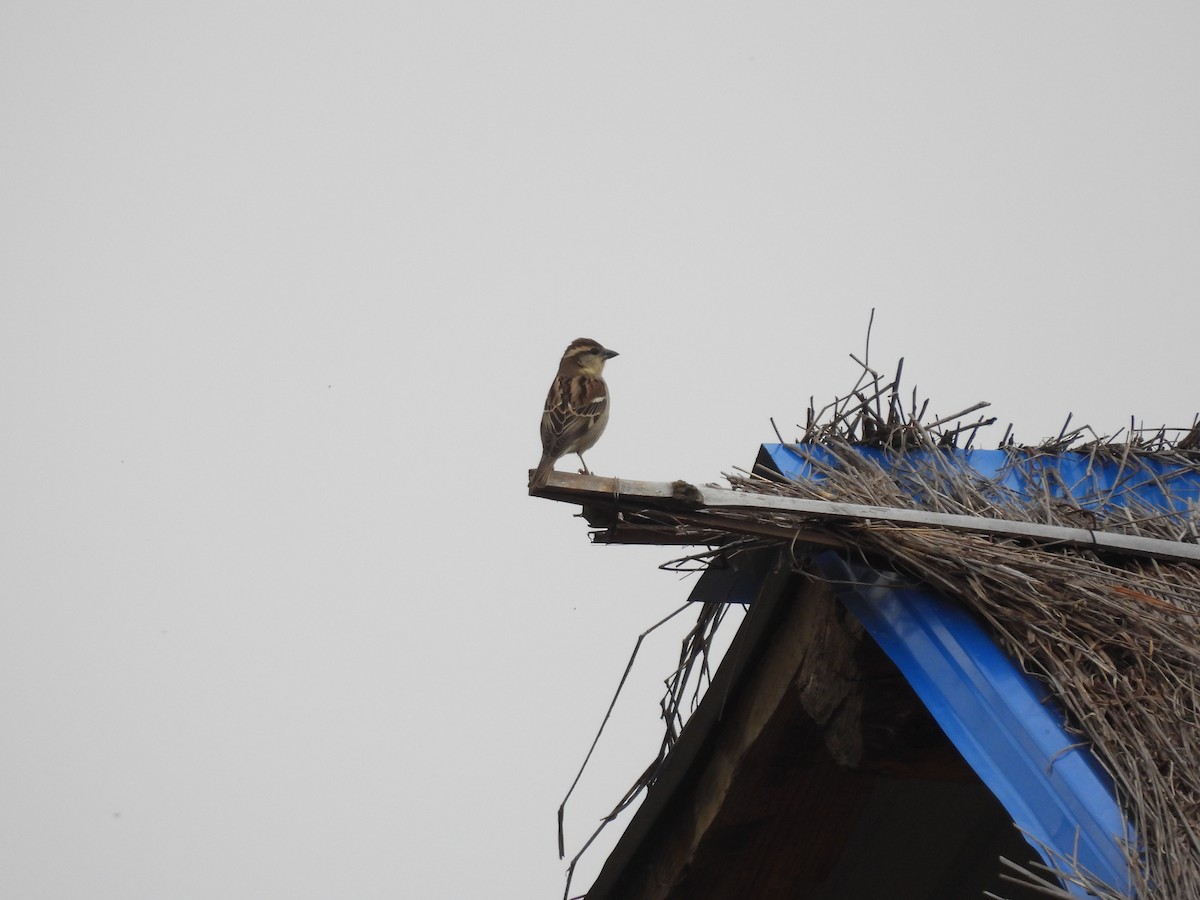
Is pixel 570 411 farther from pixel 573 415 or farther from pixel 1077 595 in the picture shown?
pixel 1077 595

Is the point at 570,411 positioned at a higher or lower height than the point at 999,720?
higher

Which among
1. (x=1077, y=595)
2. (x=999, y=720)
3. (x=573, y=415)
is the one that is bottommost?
(x=999, y=720)

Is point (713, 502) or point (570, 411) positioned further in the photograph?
point (570, 411)

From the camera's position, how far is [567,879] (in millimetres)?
3953

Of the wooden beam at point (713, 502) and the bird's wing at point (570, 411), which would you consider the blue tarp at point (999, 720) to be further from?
the bird's wing at point (570, 411)

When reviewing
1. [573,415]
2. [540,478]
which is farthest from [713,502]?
[573,415]

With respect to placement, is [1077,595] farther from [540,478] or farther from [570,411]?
[570,411]

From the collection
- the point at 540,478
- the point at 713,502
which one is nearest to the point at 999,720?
the point at 713,502

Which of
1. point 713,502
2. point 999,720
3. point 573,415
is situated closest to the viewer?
point 999,720

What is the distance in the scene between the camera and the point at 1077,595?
10.5ft

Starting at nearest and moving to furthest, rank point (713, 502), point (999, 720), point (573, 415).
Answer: point (999, 720), point (713, 502), point (573, 415)

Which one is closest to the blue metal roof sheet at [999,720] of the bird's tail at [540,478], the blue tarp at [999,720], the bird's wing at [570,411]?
→ the blue tarp at [999,720]

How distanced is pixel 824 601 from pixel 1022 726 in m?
0.89

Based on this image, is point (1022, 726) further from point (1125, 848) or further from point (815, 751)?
point (815, 751)
